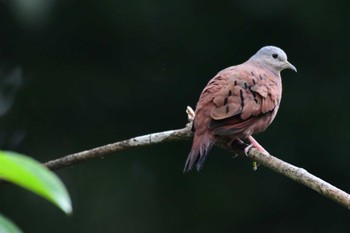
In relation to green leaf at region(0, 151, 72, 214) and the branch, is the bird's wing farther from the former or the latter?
green leaf at region(0, 151, 72, 214)

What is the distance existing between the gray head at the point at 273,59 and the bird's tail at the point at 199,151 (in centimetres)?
157

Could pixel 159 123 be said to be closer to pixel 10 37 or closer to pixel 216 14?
pixel 216 14

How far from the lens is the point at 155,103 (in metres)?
7.73

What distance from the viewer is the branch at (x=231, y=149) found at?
2.80 meters

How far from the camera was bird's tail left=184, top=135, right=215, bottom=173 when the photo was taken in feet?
11.6

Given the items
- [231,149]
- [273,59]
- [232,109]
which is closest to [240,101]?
[232,109]

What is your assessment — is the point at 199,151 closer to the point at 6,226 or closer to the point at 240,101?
the point at 240,101

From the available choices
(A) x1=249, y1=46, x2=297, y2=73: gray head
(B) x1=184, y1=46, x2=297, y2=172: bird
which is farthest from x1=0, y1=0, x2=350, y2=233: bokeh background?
(B) x1=184, y1=46, x2=297, y2=172: bird

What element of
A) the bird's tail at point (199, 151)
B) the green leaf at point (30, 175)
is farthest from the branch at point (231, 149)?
the green leaf at point (30, 175)

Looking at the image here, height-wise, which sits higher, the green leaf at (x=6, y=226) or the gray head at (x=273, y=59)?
the green leaf at (x=6, y=226)

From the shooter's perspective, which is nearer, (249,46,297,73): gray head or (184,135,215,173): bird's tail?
(184,135,215,173): bird's tail

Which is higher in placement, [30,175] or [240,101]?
[30,175]

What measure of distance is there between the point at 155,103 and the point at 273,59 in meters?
2.67

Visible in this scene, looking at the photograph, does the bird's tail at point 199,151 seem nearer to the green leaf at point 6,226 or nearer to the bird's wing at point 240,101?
the bird's wing at point 240,101
